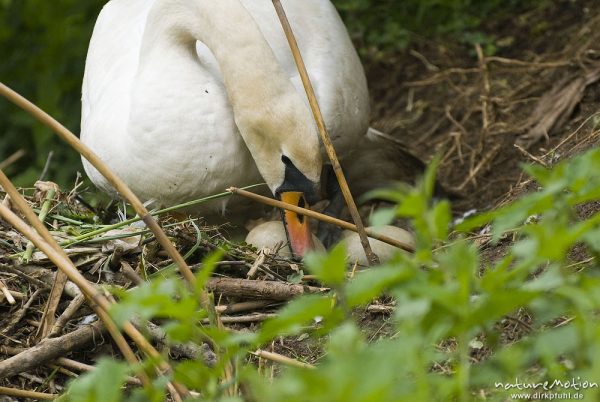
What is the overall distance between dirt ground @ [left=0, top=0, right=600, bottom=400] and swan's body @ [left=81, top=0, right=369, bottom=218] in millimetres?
334

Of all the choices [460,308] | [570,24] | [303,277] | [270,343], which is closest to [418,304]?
[460,308]

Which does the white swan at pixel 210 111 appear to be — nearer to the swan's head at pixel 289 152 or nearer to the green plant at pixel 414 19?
the swan's head at pixel 289 152

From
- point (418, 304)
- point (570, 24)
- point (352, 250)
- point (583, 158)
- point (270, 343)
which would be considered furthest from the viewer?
point (570, 24)

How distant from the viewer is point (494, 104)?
6.51 m

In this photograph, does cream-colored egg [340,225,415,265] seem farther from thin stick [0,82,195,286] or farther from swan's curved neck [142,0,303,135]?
thin stick [0,82,195,286]

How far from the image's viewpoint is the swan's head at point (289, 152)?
443cm

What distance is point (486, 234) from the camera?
4535 millimetres

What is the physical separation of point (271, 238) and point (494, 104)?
2.26 metres

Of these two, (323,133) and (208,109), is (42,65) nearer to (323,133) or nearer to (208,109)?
(208,109)

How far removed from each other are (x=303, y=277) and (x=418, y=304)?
2.10 m

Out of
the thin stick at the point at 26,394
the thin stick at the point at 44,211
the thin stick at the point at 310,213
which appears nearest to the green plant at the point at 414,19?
the thin stick at the point at 44,211

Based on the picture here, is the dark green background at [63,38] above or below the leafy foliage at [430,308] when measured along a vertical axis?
below

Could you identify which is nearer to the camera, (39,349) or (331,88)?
(39,349)

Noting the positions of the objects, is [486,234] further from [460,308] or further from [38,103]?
[38,103]
